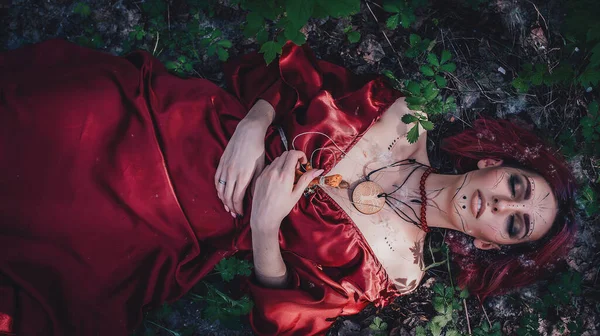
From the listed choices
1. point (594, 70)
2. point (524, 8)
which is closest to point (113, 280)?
point (594, 70)

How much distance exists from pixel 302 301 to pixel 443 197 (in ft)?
3.92

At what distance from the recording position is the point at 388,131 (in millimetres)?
3023

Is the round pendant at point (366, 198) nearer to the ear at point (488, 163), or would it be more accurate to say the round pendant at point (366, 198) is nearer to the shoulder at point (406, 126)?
the shoulder at point (406, 126)

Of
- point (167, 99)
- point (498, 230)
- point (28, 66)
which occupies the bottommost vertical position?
point (498, 230)

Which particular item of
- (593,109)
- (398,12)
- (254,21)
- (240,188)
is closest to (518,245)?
(593,109)

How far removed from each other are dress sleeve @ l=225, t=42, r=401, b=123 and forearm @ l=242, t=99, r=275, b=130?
0.12ft

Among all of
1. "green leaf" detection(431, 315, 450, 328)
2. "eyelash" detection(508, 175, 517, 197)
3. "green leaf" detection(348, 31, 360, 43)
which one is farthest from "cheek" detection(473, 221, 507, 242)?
"green leaf" detection(348, 31, 360, 43)

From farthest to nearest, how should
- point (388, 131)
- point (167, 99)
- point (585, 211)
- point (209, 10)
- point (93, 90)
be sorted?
→ 1. point (209, 10)
2. point (585, 211)
3. point (388, 131)
4. point (167, 99)
5. point (93, 90)

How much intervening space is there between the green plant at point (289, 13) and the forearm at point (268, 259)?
1.09 m

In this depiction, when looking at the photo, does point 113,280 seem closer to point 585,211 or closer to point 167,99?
point 167,99

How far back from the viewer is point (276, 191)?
250cm

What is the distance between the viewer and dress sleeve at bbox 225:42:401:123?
2.93m

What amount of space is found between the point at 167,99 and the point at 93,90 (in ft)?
1.44

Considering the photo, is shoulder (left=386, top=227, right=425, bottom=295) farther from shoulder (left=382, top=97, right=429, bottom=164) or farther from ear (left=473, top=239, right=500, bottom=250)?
shoulder (left=382, top=97, right=429, bottom=164)
